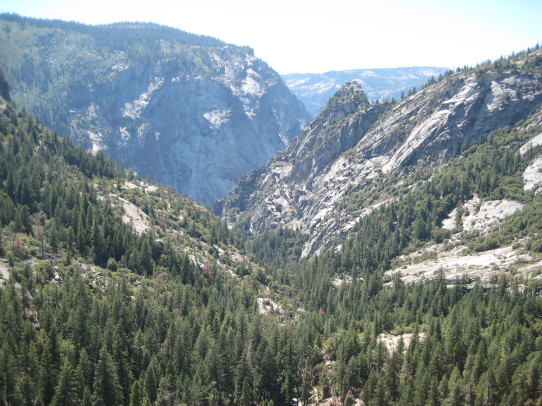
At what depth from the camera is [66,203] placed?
635 ft

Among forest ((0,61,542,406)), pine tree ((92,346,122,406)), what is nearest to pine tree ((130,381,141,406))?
forest ((0,61,542,406))

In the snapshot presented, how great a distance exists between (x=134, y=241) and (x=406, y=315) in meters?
105

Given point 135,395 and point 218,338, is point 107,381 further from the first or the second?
point 218,338

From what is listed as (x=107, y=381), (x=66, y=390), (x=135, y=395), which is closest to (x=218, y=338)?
(x=135, y=395)

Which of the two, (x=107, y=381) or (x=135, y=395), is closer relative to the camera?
(x=135, y=395)

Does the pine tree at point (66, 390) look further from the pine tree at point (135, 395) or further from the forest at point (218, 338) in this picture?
the pine tree at point (135, 395)

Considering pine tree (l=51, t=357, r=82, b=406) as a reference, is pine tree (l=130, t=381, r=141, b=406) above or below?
below

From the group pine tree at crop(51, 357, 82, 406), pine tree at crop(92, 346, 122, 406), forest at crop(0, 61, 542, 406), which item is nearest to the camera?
pine tree at crop(51, 357, 82, 406)

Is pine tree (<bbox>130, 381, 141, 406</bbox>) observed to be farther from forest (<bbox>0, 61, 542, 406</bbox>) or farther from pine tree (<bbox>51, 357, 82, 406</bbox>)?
pine tree (<bbox>51, 357, 82, 406</bbox>)

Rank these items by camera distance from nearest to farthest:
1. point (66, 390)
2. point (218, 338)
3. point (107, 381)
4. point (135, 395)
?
point (66, 390), point (135, 395), point (107, 381), point (218, 338)

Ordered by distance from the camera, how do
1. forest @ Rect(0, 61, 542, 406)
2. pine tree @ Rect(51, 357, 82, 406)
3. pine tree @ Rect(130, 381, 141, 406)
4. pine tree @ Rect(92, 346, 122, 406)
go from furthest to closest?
1. pine tree @ Rect(92, 346, 122, 406)
2. pine tree @ Rect(130, 381, 141, 406)
3. forest @ Rect(0, 61, 542, 406)
4. pine tree @ Rect(51, 357, 82, 406)

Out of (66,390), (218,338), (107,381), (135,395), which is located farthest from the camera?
(218,338)

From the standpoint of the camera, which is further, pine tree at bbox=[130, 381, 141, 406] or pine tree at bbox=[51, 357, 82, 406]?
pine tree at bbox=[130, 381, 141, 406]

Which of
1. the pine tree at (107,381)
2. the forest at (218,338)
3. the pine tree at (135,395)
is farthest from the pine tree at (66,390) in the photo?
the pine tree at (135,395)
